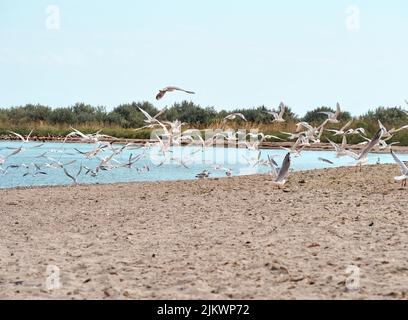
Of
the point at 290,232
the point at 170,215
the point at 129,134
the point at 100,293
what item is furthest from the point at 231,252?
the point at 129,134

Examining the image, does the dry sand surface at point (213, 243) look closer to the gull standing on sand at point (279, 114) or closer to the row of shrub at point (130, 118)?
the gull standing on sand at point (279, 114)

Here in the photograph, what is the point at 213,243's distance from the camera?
573cm

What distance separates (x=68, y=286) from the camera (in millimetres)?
4496

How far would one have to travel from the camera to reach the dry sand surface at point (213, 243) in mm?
4422

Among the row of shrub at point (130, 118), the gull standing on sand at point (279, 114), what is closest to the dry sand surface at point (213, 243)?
the gull standing on sand at point (279, 114)

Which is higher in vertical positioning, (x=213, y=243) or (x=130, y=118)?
(x=130, y=118)

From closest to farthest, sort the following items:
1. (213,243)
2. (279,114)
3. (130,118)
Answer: (213,243) → (279,114) → (130,118)

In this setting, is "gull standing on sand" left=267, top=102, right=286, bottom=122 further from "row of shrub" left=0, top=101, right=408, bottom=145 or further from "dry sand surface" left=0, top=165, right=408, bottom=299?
"row of shrub" left=0, top=101, right=408, bottom=145

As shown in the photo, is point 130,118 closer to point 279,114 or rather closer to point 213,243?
point 279,114

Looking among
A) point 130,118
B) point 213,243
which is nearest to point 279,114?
point 213,243

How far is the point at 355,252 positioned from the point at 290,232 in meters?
0.88

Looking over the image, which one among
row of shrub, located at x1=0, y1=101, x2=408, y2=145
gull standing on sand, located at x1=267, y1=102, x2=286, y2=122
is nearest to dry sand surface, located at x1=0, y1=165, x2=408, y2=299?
gull standing on sand, located at x1=267, y1=102, x2=286, y2=122

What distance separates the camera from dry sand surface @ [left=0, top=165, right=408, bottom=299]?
4.42 meters
